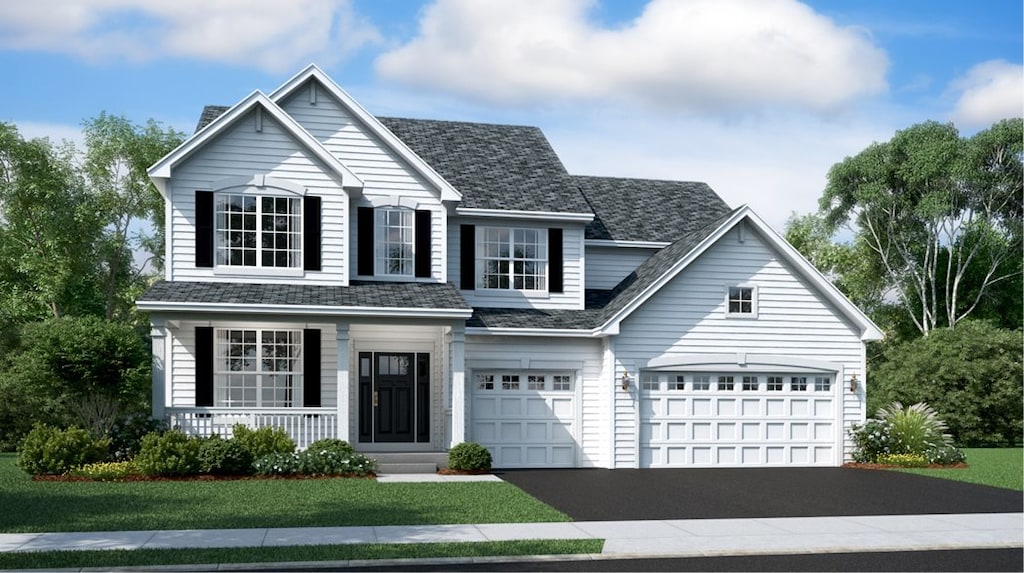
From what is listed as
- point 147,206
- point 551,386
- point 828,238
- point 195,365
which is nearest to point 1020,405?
point 551,386

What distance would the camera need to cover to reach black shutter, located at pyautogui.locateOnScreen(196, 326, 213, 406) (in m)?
20.4

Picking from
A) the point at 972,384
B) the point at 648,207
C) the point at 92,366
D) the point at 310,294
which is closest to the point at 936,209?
the point at 972,384

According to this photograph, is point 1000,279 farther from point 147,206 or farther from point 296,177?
point 147,206

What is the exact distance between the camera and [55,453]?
1847 centimetres

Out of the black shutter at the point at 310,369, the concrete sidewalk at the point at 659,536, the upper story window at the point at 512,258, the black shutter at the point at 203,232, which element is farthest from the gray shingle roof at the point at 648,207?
the concrete sidewalk at the point at 659,536

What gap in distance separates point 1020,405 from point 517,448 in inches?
747

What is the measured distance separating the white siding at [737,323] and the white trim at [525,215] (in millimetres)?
2732

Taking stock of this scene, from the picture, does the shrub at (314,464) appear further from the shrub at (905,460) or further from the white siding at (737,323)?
the shrub at (905,460)

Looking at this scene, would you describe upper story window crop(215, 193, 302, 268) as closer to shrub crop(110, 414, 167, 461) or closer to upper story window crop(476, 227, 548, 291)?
shrub crop(110, 414, 167, 461)

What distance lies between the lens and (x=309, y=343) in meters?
21.1

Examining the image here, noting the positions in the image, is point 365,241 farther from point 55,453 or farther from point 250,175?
point 55,453

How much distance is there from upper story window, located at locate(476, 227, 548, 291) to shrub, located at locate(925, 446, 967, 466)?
9405 millimetres

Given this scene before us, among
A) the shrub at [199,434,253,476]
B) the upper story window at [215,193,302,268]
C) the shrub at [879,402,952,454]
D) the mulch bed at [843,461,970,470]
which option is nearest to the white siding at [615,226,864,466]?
the mulch bed at [843,461,970,470]

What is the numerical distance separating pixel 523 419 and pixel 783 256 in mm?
6986
